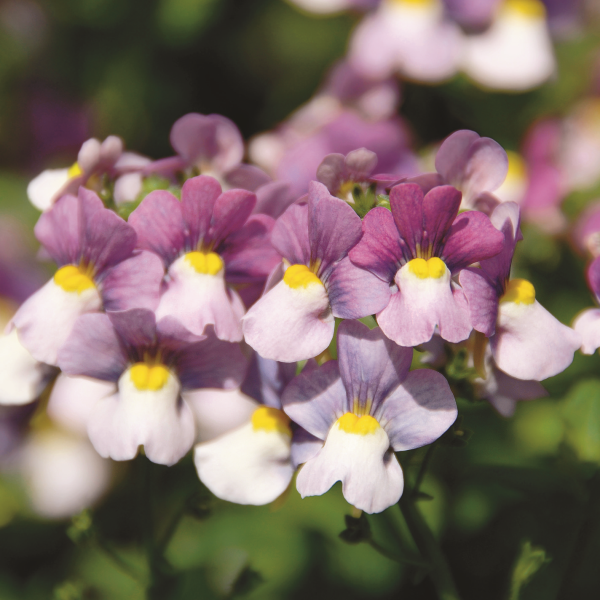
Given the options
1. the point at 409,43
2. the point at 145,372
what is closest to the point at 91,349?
the point at 145,372

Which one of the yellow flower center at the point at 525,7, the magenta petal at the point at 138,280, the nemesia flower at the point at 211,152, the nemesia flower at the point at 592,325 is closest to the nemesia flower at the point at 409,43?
the yellow flower center at the point at 525,7

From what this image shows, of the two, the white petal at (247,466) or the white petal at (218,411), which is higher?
the white petal at (247,466)

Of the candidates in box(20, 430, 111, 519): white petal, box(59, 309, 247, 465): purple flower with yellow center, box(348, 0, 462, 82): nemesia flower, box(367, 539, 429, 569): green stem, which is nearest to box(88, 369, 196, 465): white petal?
box(59, 309, 247, 465): purple flower with yellow center

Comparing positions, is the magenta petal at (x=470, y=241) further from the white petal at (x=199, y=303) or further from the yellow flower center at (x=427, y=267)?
the white petal at (x=199, y=303)

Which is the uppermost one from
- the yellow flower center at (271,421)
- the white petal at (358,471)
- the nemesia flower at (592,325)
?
the nemesia flower at (592,325)

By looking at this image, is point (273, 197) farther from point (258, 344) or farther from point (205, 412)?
point (205, 412)

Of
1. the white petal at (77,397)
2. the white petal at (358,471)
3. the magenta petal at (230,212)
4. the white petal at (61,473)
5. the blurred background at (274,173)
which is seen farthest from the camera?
the white petal at (61,473)
